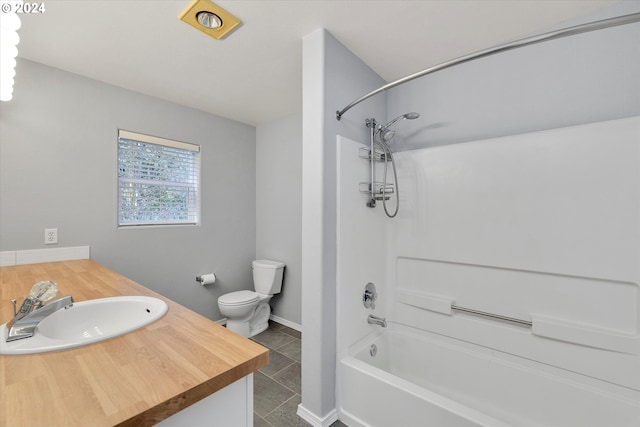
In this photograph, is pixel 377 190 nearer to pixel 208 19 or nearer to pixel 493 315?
pixel 493 315

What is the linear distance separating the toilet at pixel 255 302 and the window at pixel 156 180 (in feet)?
2.93

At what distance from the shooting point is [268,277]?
2.84 m

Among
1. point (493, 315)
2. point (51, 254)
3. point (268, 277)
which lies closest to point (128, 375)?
point (493, 315)

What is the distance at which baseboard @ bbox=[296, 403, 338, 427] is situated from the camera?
5.02ft

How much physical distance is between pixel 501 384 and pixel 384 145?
1667 mm

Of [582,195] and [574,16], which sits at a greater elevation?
[574,16]

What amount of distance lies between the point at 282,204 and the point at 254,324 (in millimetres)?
1321

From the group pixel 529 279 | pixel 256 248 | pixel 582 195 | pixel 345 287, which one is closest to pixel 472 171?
pixel 582 195

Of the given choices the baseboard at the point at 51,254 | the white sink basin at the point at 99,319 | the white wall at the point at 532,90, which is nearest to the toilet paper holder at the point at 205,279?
the baseboard at the point at 51,254

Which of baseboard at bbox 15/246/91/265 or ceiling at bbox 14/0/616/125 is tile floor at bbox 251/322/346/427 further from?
ceiling at bbox 14/0/616/125

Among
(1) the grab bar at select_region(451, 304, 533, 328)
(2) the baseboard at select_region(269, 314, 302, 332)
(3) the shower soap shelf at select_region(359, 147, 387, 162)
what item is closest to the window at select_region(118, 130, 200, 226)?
(2) the baseboard at select_region(269, 314, 302, 332)

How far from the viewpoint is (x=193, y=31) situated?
1.59 metres

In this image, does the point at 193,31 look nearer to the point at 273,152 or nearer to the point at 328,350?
the point at 273,152

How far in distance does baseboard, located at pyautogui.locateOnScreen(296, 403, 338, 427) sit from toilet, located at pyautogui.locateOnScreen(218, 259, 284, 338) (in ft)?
3.72
